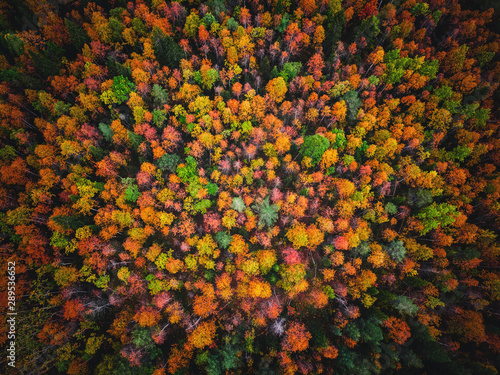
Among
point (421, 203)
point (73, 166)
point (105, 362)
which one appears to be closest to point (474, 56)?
point (421, 203)

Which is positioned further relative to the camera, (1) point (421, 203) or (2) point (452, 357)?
(1) point (421, 203)

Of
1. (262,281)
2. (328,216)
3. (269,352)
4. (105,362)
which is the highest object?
(328,216)

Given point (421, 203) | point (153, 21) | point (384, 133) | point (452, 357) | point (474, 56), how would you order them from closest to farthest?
point (452, 357), point (421, 203), point (384, 133), point (153, 21), point (474, 56)

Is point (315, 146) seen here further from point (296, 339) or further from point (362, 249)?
point (296, 339)

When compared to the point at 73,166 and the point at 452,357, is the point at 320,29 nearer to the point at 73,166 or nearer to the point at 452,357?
the point at 73,166

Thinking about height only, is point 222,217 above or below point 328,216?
below

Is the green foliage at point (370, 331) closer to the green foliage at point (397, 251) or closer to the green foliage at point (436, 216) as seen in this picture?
the green foliage at point (397, 251)
